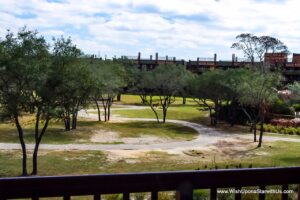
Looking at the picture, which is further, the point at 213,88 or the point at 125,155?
the point at 213,88

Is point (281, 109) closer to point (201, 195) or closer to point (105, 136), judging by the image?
point (105, 136)

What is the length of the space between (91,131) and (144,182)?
136 feet

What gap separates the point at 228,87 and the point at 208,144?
1262 cm

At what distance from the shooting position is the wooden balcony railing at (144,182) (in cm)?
315

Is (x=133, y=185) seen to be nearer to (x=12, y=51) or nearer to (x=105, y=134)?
(x=12, y=51)

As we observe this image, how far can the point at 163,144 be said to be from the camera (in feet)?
128

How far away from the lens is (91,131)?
44.4 meters

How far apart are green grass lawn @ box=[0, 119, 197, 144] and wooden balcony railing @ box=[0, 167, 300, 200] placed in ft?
114

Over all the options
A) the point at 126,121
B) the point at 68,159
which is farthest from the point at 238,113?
the point at 68,159

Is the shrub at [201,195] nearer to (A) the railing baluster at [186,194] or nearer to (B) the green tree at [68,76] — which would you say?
(A) the railing baluster at [186,194]

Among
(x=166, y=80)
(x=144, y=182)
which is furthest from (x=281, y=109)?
(x=144, y=182)

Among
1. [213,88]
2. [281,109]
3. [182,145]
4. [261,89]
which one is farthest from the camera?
[281,109]

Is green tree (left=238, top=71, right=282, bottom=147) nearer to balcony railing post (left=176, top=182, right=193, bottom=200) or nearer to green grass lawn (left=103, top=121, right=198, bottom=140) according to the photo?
green grass lawn (left=103, top=121, right=198, bottom=140)

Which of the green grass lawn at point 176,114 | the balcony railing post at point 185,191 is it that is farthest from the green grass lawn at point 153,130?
the balcony railing post at point 185,191
